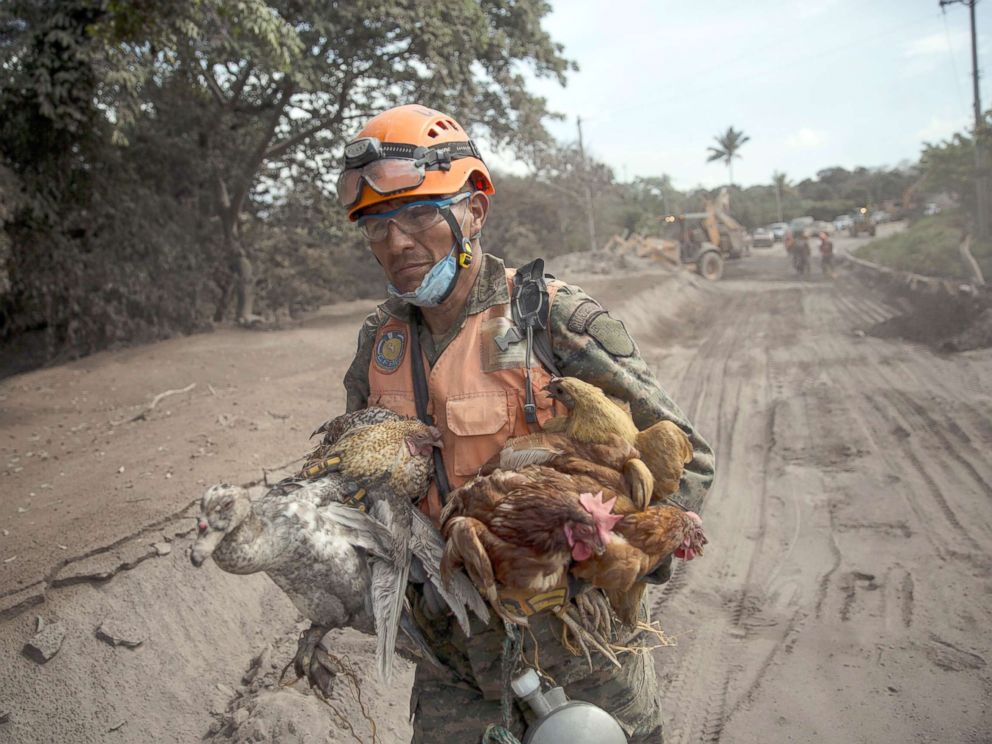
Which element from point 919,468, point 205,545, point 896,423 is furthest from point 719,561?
point 205,545

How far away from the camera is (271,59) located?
1118 centimetres

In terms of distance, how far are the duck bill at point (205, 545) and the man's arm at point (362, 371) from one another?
0.99 meters

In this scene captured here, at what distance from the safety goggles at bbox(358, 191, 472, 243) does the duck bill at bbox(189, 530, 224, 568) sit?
1080 millimetres

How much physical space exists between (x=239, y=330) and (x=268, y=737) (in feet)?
43.4

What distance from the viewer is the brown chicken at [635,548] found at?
178 centimetres

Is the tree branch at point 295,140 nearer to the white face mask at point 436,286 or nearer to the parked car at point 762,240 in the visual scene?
the white face mask at point 436,286

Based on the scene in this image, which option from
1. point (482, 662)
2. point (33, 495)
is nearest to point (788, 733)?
point (482, 662)

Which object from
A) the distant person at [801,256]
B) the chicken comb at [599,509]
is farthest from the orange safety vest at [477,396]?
the distant person at [801,256]

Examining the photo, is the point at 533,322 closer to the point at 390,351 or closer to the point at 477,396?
the point at 477,396

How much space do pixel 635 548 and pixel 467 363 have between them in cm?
85

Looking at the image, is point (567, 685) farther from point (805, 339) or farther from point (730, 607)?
point (805, 339)

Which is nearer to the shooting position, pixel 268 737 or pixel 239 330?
pixel 268 737

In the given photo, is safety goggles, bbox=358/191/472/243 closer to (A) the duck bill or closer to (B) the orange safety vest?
(B) the orange safety vest

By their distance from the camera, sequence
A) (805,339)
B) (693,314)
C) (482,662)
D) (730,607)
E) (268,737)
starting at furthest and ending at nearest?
(693,314)
(805,339)
(730,607)
(268,737)
(482,662)
